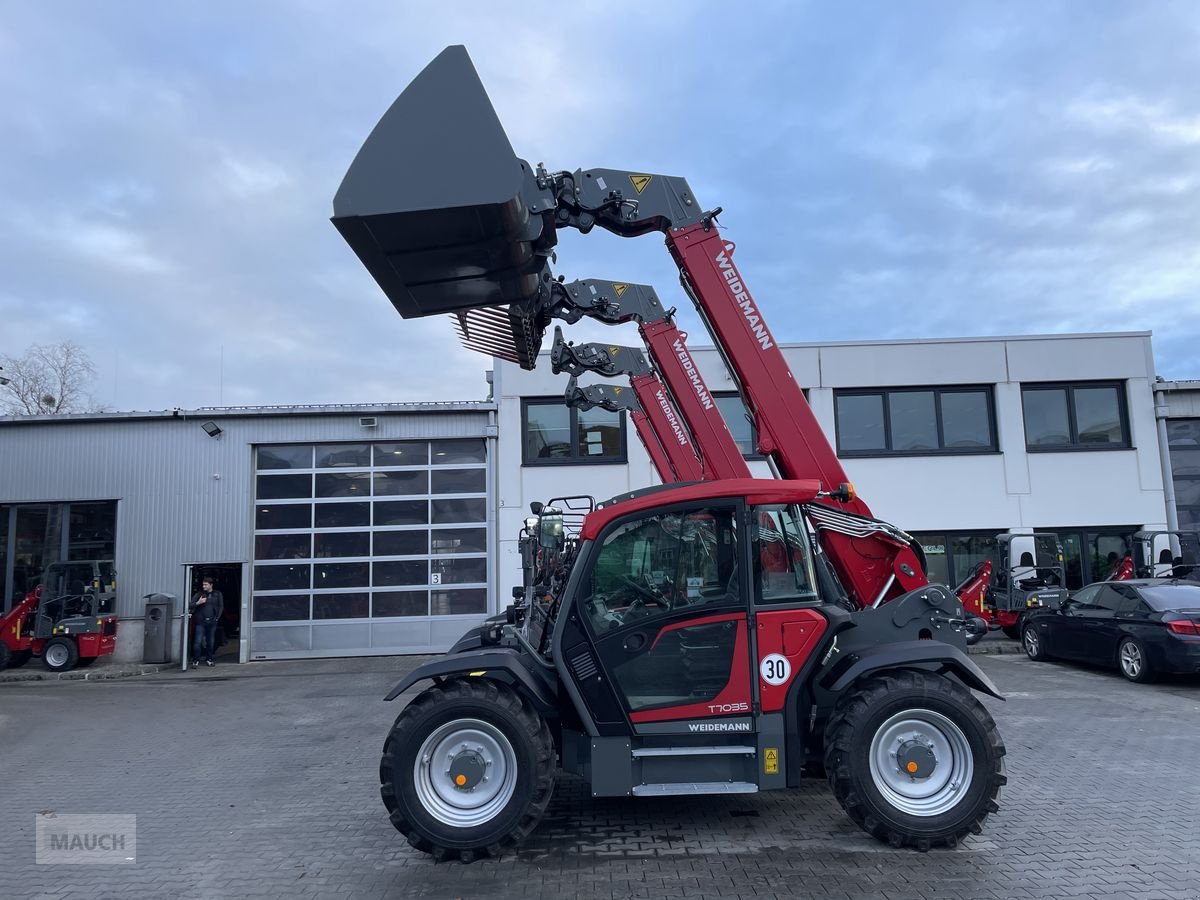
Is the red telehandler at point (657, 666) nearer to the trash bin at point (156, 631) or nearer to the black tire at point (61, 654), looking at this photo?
the trash bin at point (156, 631)

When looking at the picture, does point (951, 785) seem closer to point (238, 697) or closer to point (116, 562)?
point (238, 697)

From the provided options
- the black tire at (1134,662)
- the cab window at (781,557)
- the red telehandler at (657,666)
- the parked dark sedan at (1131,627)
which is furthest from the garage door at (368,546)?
the cab window at (781,557)

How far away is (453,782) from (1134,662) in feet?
34.9

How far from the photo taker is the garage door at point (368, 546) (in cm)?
1689

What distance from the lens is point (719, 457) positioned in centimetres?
915

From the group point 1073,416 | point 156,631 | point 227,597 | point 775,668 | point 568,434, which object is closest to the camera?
point 775,668

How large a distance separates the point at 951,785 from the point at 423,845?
3315 mm

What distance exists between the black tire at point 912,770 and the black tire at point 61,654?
1608 cm

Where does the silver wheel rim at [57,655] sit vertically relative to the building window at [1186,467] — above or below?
below

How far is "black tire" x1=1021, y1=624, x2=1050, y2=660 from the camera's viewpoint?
45.6 feet

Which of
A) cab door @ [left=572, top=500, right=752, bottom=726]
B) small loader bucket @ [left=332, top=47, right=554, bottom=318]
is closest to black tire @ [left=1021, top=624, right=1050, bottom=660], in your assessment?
cab door @ [left=572, top=500, right=752, bottom=726]

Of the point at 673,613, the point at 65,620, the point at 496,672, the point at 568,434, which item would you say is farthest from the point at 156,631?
the point at 673,613

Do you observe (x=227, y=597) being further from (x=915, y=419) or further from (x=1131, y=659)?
(x=1131, y=659)

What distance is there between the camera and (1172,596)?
37.7ft
